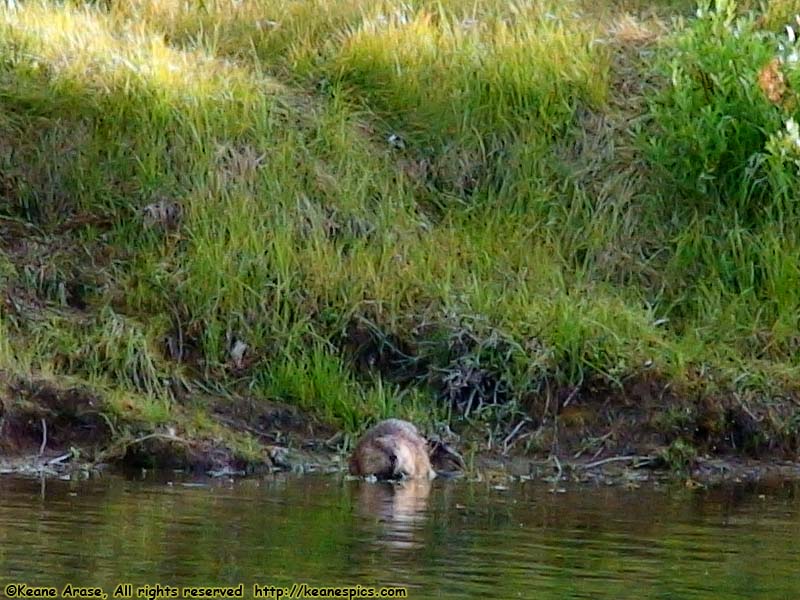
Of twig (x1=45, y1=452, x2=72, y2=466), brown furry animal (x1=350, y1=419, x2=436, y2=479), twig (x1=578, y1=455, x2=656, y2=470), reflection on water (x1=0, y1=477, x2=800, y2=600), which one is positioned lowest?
twig (x1=578, y1=455, x2=656, y2=470)

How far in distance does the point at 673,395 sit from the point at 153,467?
2410 millimetres

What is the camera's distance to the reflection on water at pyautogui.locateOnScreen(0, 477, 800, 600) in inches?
199

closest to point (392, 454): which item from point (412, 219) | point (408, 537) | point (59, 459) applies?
point (59, 459)

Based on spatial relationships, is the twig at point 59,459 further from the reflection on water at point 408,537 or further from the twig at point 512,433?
the twig at point 512,433

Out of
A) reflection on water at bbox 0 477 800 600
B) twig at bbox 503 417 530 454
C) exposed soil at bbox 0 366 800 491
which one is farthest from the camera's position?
twig at bbox 503 417 530 454

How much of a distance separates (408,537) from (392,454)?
1.67 meters

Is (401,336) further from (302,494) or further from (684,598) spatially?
(684,598)

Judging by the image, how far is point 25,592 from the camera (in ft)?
15.2

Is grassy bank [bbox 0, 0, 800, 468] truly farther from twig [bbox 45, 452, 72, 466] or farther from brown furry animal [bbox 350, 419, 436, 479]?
brown furry animal [bbox 350, 419, 436, 479]

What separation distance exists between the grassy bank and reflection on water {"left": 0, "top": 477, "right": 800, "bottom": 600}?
103 centimetres

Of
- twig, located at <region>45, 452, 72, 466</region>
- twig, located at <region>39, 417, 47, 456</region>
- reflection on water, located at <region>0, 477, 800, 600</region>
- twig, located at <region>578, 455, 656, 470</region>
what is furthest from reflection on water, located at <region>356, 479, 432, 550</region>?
twig, located at <region>39, 417, 47, 456</region>

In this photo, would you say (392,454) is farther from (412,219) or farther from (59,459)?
(412,219)

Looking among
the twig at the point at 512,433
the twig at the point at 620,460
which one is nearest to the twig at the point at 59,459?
the twig at the point at 512,433

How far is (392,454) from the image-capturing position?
24.5 feet
